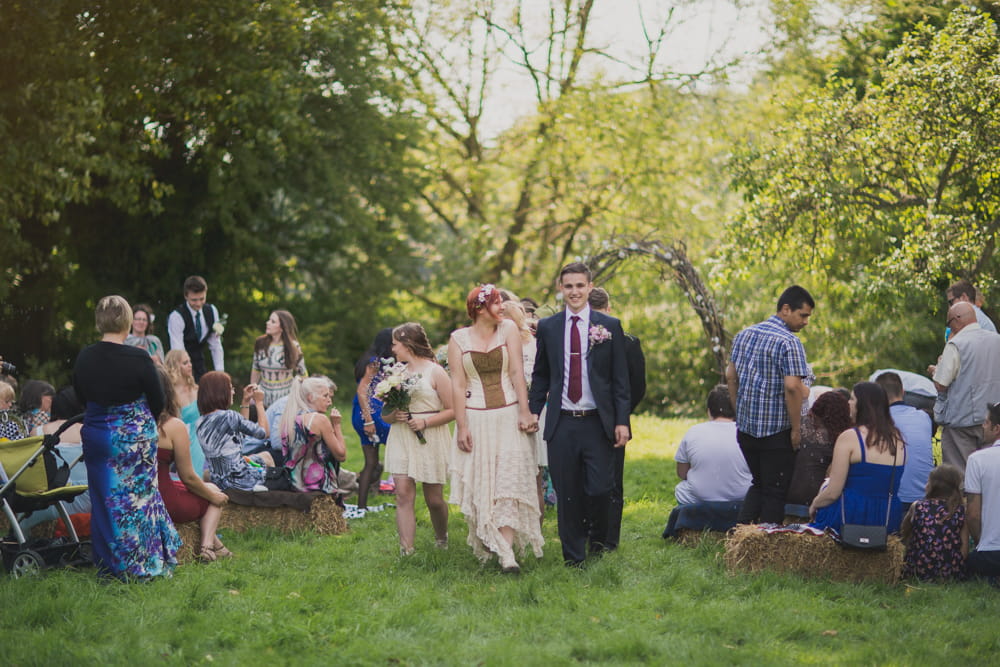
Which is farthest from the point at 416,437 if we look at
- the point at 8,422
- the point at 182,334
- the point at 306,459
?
the point at 182,334

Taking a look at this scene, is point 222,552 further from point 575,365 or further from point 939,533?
point 939,533

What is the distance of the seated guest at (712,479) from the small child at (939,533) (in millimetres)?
1383

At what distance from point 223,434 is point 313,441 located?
2.36 ft

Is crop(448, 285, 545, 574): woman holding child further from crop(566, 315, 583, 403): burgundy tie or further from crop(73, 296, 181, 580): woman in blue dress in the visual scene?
crop(73, 296, 181, 580): woman in blue dress

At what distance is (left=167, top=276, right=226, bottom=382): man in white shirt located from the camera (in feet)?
37.5

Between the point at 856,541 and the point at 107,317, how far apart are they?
16.3ft

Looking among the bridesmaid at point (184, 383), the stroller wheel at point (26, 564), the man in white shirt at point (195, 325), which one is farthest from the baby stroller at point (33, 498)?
the man in white shirt at point (195, 325)

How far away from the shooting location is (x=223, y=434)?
8.14m

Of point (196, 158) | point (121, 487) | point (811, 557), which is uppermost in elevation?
point (196, 158)

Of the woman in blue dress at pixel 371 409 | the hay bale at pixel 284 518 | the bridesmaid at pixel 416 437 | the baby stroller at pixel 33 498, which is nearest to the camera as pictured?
the baby stroller at pixel 33 498

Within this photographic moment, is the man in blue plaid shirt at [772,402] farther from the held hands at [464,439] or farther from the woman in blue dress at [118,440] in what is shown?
the woman in blue dress at [118,440]

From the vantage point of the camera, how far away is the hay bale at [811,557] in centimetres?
656

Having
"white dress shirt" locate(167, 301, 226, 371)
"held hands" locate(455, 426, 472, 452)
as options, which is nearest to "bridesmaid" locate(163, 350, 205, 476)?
"white dress shirt" locate(167, 301, 226, 371)

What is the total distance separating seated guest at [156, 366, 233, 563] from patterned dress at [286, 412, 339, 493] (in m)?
1.03
